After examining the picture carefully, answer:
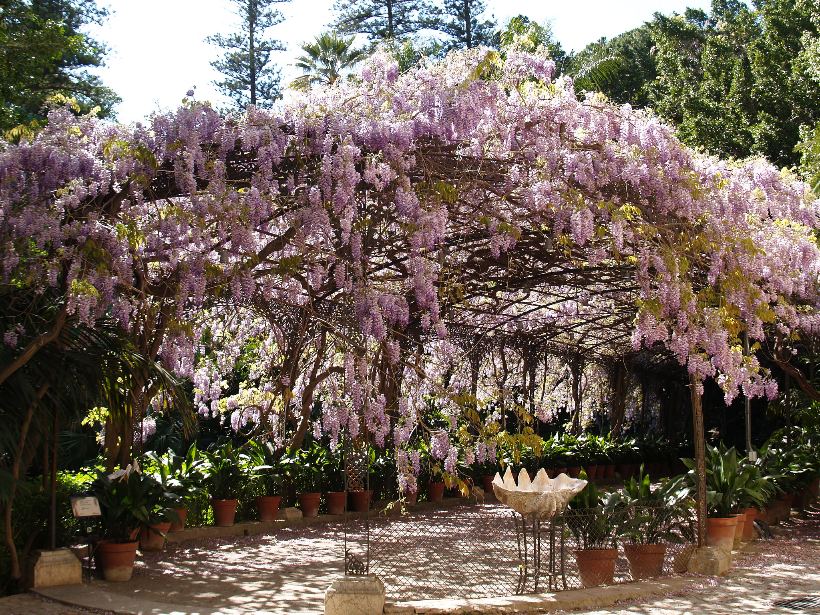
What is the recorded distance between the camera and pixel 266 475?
9969mm

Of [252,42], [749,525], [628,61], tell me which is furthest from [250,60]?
[749,525]

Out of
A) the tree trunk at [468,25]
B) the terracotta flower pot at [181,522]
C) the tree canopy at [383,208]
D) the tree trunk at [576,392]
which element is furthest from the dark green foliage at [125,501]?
the tree trunk at [468,25]

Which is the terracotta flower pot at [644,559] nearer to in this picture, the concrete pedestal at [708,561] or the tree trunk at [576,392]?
the concrete pedestal at [708,561]

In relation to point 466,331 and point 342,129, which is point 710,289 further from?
point 466,331

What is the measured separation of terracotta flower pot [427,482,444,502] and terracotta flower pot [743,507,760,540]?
14.6 ft

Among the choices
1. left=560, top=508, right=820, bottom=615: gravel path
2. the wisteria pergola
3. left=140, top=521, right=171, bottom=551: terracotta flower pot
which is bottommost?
left=560, top=508, right=820, bottom=615: gravel path

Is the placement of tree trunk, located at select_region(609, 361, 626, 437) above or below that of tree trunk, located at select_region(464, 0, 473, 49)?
below

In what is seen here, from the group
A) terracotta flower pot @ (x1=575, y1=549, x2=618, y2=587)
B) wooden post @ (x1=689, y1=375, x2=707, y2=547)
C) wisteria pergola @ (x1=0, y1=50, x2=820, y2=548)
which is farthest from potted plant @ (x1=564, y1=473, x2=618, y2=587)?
wooden post @ (x1=689, y1=375, x2=707, y2=547)

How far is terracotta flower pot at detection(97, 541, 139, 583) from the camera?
675 centimetres

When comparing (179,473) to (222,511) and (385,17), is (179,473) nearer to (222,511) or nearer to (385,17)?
(222,511)

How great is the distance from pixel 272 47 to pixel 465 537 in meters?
18.9

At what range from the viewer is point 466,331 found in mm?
13758

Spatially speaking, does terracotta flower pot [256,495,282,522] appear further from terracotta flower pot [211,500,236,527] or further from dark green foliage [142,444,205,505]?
dark green foliage [142,444,205,505]

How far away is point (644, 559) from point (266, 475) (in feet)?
14.8
